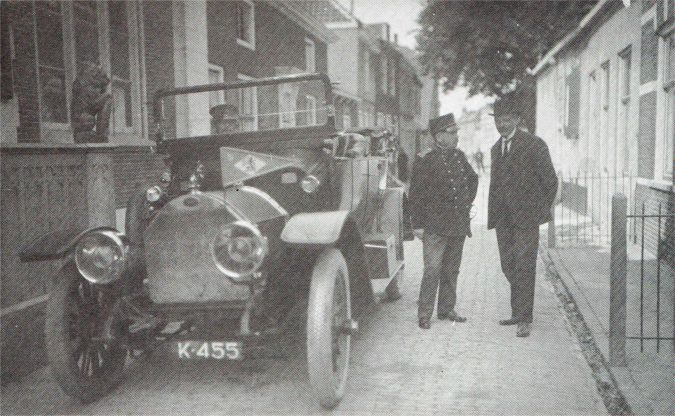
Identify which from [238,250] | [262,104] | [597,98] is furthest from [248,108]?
[597,98]

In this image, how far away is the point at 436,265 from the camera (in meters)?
5.22

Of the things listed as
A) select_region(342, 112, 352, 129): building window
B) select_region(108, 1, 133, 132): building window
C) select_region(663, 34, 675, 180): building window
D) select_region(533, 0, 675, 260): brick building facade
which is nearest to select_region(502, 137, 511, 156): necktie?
select_region(533, 0, 675, 260): brick building facade

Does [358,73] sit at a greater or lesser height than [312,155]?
greater

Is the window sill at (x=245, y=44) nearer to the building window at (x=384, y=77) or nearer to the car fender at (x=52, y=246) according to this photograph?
the car fender at (x=52, y=246)

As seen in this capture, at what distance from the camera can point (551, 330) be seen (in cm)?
512

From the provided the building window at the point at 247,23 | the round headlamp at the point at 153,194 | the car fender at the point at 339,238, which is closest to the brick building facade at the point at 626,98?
the car fender at the point at 339,238

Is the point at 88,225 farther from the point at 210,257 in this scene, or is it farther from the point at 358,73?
the point at 358,73

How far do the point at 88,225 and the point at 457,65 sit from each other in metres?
21.5

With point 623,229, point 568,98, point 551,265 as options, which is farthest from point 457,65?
point 623,229

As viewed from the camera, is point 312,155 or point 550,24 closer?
point 312,155

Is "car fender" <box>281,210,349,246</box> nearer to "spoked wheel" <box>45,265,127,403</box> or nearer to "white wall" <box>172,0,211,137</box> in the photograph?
"spoked wheel" <box>45,265,127,403</box>

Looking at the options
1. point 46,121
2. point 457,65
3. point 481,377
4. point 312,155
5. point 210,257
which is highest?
point 457,65

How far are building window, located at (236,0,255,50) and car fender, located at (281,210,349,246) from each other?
37.0 feet

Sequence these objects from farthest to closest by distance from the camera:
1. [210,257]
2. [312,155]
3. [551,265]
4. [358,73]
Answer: [358,73] < [551,265] < [312,155] < [210,257]
